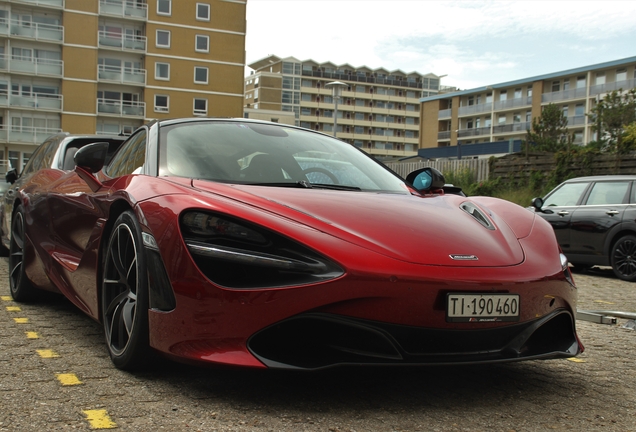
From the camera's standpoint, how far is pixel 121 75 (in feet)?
194

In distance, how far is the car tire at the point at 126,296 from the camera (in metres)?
3.01

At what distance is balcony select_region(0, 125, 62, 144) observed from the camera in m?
55.8

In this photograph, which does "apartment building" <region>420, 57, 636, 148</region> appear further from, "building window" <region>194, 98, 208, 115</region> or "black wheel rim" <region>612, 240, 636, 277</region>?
Answer: "black wheel rim" <region>612, 240, 636, 277</region>

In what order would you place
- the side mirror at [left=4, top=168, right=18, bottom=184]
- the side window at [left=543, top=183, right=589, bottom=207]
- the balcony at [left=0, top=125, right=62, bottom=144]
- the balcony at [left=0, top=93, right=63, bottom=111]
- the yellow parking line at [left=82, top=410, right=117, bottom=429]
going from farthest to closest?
1. the balcony at [left=0, top=125, right=62, bottom=144]
2. the balcony at [left=0, top=93, right=63, bottom=111]
3. the side window at [left=543, top=183, right=589, bottom=207]
4. the side mirror at [left=4, top=168, right=18, bottom=184]
5. the yellow parking line at [left=82, top=410, right=117, bottom=429]

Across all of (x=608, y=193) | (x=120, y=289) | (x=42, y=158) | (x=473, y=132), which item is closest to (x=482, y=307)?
(x=120, y=289)

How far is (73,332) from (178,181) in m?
1.52

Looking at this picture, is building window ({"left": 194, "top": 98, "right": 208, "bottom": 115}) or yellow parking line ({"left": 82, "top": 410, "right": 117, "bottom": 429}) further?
building window ({"left": 194, "top": 98, "right": 208, "bottom": 115})

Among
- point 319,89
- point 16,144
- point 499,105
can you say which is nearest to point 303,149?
point 16,144

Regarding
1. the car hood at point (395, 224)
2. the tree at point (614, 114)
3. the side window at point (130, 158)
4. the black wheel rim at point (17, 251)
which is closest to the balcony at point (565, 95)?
the tree at point (614, 114)

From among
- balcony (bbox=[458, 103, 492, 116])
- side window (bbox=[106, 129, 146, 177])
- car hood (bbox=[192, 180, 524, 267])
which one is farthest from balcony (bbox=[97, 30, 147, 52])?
car hood (bbox=[192, 180, 524, 267])

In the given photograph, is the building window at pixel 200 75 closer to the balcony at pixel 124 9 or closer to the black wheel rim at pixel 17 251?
the balcony at pixel 124 9

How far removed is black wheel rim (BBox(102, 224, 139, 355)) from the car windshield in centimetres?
41

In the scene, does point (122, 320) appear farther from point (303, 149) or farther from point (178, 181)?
point (303, 149)

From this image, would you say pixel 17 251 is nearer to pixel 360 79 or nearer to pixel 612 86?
pixel 612 86
